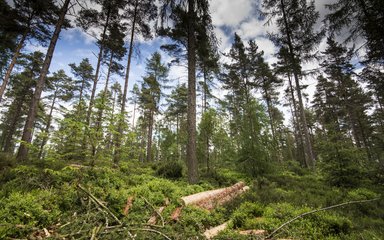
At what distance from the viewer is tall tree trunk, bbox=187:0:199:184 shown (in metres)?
8.21

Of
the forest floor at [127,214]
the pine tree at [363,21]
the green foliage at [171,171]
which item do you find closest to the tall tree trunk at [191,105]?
the forest floor at [127,214]

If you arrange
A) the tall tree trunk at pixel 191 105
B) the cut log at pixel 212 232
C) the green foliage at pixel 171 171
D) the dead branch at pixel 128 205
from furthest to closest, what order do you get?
the green foliage at pixel 171 171
the tall tree trunk at pixel 191 105
the dead branch at pixel 128 205
the cut log at pixel 212 232

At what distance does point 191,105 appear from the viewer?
8.67 m

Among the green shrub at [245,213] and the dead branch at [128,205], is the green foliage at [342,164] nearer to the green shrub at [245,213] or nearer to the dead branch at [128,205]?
the green shrub at [245,213]

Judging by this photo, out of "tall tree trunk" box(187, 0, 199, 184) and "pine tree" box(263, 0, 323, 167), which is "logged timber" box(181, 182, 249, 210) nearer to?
"tall tree trunk" box(187, 0, 199, 184)

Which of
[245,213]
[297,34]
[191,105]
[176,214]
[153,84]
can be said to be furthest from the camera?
[153,84]

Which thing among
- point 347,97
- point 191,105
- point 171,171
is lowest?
point 171,171

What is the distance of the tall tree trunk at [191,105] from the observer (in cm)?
821

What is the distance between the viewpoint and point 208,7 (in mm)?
9672

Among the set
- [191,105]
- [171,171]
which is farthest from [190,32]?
[171,171]

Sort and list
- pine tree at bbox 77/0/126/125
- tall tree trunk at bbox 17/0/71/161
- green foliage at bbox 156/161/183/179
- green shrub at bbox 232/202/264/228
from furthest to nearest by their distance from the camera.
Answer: pine tree at bbox 77/0/126/125 < green foliage at bbox 156/161/183/179 < tall tree trunk at bbox 17/0/71/161 < green shrub at bbox 232/202/264/228

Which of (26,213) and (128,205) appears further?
(128,205)

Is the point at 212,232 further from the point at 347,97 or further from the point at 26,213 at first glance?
the point at 347,97

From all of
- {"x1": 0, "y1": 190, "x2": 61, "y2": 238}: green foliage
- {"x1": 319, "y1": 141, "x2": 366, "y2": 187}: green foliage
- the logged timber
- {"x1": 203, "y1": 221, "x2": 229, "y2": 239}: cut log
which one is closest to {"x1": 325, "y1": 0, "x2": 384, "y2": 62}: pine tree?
{"x1": 319, "y1": 141, "x2": 366, "y2": 187}: green foliage
